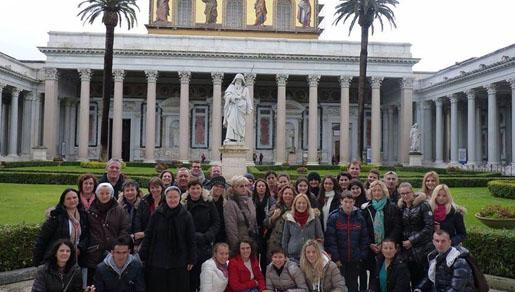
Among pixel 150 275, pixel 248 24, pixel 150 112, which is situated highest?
pixel 248 24

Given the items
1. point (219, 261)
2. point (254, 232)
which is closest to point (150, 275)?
point (219, 261)

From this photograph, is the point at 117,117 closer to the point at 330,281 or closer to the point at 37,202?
the point at 37,202

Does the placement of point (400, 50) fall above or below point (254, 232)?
above

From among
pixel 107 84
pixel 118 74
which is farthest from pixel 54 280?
pixel 118 74

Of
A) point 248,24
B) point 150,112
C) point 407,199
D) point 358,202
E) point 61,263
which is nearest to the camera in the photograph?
point 61,263

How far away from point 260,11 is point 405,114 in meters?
19.3

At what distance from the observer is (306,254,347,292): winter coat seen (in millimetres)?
7785

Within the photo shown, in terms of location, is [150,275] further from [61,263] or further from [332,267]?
[332,267]

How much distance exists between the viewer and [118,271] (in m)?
7.26

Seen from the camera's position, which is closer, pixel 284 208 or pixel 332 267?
pixel 332 267

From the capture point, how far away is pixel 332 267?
310 inches

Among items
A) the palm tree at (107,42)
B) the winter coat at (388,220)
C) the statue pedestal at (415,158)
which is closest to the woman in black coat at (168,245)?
the winter coat at (388,220)

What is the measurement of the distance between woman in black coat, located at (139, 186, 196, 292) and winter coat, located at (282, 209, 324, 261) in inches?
66.5

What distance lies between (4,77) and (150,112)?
42.2ft
